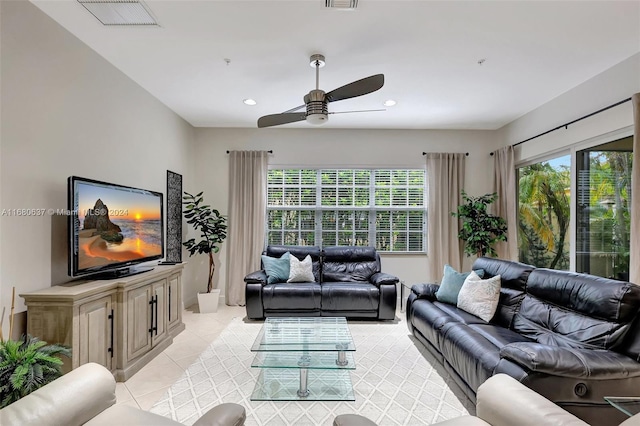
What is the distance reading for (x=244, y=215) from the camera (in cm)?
509

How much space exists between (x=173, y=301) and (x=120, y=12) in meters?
2.78

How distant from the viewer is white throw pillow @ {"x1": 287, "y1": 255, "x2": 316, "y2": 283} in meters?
4.39

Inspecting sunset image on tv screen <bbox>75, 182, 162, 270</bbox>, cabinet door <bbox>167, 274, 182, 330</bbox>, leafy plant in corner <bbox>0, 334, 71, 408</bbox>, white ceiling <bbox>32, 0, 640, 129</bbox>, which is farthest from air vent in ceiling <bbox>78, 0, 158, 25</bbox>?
cabinet door <bbox>167, 274, 182, 330</bbox>

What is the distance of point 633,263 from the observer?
8.96 ft

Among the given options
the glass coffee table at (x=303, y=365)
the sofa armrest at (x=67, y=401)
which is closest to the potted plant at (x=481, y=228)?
the glass coffee table at (x=303, y=365)

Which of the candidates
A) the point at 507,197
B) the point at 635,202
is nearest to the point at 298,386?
the point at 635,202

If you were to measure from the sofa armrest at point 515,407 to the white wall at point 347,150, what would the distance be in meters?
3.88

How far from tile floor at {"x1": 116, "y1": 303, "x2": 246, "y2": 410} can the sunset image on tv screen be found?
101 cm

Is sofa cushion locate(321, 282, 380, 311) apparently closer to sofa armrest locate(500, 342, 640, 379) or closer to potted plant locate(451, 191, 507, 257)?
potted plant locate(451, 191, 507, 257)

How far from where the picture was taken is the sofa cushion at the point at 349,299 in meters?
4.05

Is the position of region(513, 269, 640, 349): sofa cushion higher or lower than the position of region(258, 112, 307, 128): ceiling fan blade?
lower

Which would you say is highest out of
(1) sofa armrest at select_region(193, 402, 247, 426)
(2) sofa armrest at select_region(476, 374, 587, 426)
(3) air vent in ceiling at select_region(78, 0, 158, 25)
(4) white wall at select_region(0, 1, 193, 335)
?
(3) air vent in ceiling at select_region(78, 0, 158, 25)

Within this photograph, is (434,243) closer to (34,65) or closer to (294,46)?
(294,46)

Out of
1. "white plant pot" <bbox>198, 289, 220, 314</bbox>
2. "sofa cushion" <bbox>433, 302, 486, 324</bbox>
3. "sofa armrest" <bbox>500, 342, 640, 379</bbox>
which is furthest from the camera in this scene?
"white plant pot" <bbox>198, 289, 220, 314</bbox>
